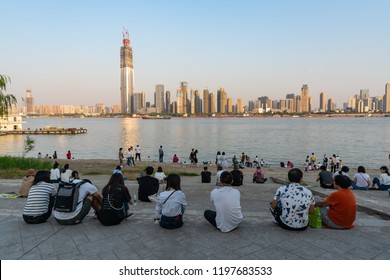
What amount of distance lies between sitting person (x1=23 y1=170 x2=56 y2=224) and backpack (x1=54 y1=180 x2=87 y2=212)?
0.36m

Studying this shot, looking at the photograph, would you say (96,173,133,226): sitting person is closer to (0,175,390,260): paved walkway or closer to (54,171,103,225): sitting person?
(0,175,390,260): paved walkway

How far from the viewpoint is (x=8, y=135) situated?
77.6 meters

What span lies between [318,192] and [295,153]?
40302mm

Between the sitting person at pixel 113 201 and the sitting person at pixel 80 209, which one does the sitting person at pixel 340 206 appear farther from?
the sitting person at pixel 80 209

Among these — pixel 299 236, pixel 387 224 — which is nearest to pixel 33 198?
pixel 299 236

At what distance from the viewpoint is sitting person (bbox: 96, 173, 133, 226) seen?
211 inches

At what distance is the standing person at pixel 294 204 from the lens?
4.93 meters

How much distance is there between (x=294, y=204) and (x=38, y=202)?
506cm

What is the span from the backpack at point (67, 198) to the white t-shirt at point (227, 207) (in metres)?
2.74

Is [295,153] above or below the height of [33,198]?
below

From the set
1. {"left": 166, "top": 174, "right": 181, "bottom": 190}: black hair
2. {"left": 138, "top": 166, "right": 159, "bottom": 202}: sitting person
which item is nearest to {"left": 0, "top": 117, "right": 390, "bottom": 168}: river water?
{"left": 138, "top": 166, "right": 159, "bottom": 202}: sitting person
